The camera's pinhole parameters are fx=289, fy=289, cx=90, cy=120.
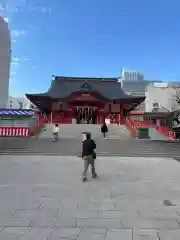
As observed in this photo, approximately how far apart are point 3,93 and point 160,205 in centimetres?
6225

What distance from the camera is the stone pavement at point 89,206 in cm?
478

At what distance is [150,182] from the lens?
9.13 meters

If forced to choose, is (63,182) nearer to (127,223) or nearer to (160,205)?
(160,205)

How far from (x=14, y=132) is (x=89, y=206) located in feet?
68.7

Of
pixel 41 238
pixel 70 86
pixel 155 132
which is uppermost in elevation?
pixel 70 86

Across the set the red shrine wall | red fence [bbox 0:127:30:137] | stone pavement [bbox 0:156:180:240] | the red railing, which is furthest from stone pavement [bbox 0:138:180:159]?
the red shrine wall

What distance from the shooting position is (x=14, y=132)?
2617 centimetres

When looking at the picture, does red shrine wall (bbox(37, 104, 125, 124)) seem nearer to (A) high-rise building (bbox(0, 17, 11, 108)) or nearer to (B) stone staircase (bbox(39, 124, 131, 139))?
(B) stone staircase (bbox(39, 124, 131, 139))

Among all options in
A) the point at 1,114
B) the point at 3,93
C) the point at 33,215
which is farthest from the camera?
the point at 3,93

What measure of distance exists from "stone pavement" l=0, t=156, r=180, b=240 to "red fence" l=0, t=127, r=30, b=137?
15.7m

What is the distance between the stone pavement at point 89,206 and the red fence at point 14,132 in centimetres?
1565

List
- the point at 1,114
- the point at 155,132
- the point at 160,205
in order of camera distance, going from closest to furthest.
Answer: the point at 160,205 → the point at 155,132 → the point at 1,114

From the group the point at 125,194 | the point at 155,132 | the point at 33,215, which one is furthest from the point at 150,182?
the point at 155,132

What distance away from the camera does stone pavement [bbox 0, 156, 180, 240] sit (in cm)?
478
